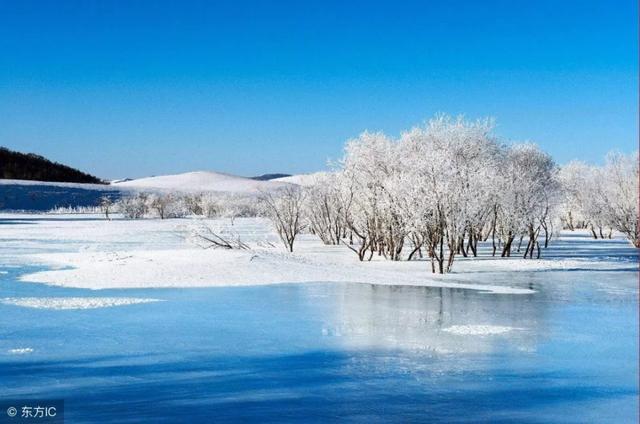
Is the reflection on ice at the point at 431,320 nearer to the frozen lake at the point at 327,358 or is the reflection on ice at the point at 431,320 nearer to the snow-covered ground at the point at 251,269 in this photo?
the frozen lake at the point at 327,358

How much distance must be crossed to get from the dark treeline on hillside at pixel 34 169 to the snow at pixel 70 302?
152 metres

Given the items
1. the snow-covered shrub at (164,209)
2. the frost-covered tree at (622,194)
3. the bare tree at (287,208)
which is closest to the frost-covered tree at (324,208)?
the bare tree at (287,208)

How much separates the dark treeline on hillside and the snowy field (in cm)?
14927

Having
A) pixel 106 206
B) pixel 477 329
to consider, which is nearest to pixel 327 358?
pixel 477 329

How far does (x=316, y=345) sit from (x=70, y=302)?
7.23 meters

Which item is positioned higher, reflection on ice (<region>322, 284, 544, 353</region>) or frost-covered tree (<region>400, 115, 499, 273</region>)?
frost-covered tree (<region>400, 115, 499, 273</region>)

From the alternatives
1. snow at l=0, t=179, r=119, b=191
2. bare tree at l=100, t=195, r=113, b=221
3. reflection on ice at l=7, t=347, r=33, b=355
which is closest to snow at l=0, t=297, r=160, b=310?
reflection on ice at l=7, t=347, r=33, b=355

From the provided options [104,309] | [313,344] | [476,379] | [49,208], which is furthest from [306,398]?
[49,208]

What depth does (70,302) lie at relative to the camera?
53.0 feet

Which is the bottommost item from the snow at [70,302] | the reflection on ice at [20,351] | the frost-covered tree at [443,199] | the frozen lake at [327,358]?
the frozen lake at [327,358]

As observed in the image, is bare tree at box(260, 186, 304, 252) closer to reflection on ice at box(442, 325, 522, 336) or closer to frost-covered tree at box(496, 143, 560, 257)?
frost-covered tree at box(496, 143, 560, 257)

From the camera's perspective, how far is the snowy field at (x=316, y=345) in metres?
8.10

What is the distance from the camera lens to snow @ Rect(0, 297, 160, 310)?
15.5 metres

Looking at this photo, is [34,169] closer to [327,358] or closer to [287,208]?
[287,208]
